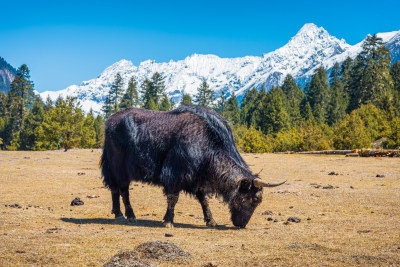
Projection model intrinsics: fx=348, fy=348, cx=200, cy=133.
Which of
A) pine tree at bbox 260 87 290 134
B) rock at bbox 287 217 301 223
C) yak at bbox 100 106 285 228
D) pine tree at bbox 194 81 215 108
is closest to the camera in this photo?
yak at bbox 100 106 285 228

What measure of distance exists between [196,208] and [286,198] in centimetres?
333

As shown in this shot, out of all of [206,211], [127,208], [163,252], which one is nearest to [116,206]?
[127,208]

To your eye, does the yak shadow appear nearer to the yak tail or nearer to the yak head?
the yak head

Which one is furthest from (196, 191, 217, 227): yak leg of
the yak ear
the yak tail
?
the yak tail

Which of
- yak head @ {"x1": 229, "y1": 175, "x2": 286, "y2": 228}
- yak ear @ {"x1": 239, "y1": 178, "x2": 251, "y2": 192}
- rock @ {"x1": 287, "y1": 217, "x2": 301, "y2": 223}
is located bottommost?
rock @ {"x1": 287, "y1": 217, "x2": 301, "y2": 223}

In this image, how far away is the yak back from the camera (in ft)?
26.9

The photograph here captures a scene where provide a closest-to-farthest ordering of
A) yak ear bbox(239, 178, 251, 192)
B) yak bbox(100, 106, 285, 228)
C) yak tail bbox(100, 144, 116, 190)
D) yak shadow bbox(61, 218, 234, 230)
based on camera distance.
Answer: yak ear bbox(239, 178, 251, 192)
yak bbox(100, 106, 285, 228)
yak shadow bbox(61, 218, 234, 230)
yak tail bbox(100, 144, 116, 190)

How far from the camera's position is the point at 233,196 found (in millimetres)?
7910

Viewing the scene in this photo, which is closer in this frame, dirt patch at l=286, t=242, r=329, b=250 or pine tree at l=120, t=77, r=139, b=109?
dirt patch at l=286, t=242, r=329, b=250

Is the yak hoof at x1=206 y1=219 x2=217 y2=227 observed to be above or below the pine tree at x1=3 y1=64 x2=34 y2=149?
below

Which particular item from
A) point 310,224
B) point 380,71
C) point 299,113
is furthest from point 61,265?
point 299,113

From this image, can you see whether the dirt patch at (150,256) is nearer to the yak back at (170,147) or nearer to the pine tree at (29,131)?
the yak back at (170,147)

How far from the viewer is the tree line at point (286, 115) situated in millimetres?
43406

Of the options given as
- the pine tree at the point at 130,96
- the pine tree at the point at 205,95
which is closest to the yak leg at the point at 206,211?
the pine tree at the point at 130,96
